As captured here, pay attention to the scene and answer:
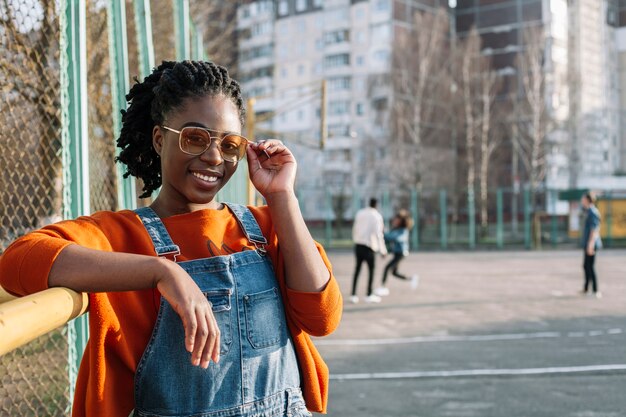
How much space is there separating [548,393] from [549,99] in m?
43.0

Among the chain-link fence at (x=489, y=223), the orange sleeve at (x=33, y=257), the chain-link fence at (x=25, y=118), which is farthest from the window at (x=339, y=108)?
the orange sleeve at (x=33, y=257)

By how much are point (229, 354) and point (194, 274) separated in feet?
0.67

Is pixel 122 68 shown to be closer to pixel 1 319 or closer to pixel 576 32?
pixel 1 319

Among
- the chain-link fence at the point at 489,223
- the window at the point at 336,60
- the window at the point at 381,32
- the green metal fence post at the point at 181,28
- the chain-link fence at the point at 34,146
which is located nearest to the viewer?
the chain-link fence at the point at 34,146

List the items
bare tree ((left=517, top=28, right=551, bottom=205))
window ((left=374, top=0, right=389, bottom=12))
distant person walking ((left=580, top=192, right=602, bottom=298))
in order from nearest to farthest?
distant person walking ((left=580, top=192, right=602, bottom=298)) < bare tree ((left=517, top=28, right=551, bottom=205)) < window ((left=374, top=0, right=389, bottom=12))

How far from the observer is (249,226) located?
2100mm

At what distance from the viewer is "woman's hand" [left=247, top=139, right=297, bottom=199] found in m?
2.06

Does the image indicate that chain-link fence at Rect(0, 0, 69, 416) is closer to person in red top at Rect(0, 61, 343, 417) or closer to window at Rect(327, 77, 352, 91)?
person in red top at Rect(0, 61, 343, 417)

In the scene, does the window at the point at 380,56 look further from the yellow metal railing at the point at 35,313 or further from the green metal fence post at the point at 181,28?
the yellow metal railing at the point at 35,313

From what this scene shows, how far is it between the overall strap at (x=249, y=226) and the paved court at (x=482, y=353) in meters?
3.65

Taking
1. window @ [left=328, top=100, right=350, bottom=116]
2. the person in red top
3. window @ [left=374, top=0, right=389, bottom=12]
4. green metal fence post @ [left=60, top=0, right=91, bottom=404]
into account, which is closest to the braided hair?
the person in red top

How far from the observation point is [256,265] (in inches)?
79.1

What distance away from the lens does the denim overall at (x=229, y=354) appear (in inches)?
73.7

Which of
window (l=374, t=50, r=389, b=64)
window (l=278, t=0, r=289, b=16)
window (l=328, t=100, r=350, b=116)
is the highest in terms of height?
window (l=278, t=0, r=289, b=16)
